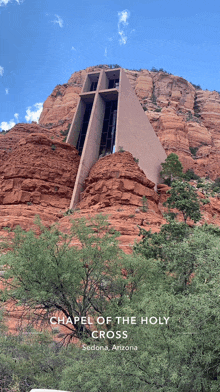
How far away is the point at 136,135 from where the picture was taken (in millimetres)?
28312

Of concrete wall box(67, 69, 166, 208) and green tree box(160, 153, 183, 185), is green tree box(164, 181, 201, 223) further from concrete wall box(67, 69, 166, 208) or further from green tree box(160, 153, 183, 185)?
green tree box(160, 153, 183, 185)

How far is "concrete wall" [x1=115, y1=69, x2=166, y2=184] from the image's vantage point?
86.9 feet

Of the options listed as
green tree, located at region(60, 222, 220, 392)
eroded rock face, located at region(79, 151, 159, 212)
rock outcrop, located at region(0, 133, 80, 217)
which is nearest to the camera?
green tree, located at region(60, 222, 220, 392)

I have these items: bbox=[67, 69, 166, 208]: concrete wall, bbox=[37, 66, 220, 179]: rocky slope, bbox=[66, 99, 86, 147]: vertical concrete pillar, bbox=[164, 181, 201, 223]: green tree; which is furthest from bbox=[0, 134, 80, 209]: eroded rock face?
bbox=[164, 181, 201, 223]: green tree

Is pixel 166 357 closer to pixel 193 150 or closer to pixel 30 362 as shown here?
pixel 30 362

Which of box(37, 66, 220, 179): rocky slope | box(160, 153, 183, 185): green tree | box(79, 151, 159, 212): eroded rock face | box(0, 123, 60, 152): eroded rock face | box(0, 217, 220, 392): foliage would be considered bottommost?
box(0, 217, 220, 392): foliage

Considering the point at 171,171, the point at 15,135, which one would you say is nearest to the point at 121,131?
the point at 171,171

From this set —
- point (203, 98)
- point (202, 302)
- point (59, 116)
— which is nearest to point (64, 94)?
point (59, 116)

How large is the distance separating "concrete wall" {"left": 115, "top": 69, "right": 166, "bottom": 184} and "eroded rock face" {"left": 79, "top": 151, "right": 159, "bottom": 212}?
2038 millimetres

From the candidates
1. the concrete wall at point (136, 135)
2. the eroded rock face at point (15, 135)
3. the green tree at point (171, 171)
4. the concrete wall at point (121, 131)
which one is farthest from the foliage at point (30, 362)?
the green tree at point (171, 171)

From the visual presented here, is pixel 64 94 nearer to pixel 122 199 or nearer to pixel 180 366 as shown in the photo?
pixel 122 199

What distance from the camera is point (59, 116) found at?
153 ft

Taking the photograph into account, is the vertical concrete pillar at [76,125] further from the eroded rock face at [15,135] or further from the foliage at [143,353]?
the foliage at [143,353]

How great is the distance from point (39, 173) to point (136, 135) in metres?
9.05
